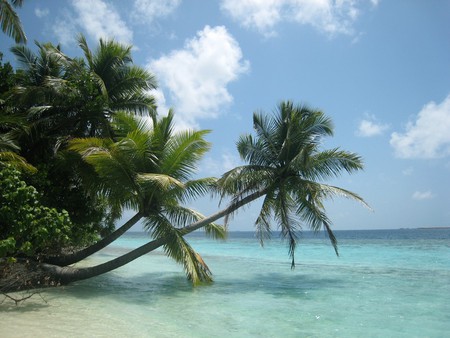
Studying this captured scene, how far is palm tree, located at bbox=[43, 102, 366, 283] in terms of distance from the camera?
11008mm

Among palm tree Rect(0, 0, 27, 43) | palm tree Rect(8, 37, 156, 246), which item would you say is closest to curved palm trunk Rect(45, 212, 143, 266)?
palm tree Rect(8, 37, 156, 246)

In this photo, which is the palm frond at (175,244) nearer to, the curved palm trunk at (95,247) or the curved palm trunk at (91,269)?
the curved palm trunk at (91,269)

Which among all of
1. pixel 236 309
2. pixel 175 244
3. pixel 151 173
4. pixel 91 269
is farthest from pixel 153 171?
pixel 236 309

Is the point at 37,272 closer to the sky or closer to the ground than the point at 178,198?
closer to the ground

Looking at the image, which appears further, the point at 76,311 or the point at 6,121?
the point at 6,121

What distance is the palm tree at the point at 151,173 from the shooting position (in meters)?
9.10

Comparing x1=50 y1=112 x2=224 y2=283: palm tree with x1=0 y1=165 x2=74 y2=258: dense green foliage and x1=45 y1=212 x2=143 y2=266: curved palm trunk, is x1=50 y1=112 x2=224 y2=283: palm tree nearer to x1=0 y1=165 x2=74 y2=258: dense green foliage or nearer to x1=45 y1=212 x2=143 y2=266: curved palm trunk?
x1=45 y1=212 x2=143 y2=266: curved palm trunk

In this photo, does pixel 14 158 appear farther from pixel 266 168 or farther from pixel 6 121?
pixel 266 168

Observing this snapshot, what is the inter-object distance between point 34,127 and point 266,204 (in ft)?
24.1

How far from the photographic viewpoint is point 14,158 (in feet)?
25.6

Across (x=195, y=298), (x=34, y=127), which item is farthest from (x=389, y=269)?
(x=34, y=127)

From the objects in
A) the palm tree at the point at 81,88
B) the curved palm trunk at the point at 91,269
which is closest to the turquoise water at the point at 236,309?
the curved palm trunk at the point at 91,269

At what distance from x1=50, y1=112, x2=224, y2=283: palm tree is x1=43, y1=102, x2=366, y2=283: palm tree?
0.97 meters

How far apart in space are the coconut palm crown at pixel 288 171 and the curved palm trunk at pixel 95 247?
2756mm
